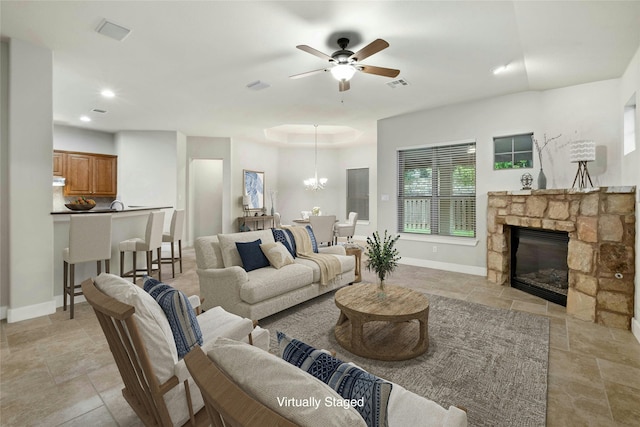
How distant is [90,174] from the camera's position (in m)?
7.11

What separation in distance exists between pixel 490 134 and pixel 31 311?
6504mm

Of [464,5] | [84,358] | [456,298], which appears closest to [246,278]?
[84,358]

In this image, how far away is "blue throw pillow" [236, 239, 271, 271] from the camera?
132 inches

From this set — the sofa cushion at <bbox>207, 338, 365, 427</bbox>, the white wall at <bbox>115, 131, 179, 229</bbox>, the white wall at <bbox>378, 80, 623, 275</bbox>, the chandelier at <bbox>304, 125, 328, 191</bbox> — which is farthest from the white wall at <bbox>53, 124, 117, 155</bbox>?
the sofa cushion at <bbox>207, 338, 365, 427</bbox>

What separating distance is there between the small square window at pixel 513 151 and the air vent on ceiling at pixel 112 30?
5.14 m

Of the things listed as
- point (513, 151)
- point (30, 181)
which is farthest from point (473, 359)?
point (30, 181)

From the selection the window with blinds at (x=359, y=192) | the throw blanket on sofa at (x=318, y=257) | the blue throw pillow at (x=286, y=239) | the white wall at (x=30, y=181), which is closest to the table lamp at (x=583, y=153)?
the throw blanket on sofa at (x=318, y=257)

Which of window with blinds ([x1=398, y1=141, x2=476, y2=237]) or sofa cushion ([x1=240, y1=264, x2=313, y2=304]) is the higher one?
window with blinds ([x1=398, y1=141, x2=476, y2=237])

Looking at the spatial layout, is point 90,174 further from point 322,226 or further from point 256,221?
point 322,226

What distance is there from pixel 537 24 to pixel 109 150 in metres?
8.56

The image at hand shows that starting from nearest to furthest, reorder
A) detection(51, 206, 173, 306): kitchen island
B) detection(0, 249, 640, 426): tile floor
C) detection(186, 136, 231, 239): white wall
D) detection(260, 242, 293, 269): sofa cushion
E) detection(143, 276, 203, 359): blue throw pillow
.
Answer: detection(143, 276, 203, 359): blue throw pillow, detection(0, 249, 640, 426): tile floor, detection(260, 242, 293, 269): sofa cushion, detection(51, 206, 173, 306): kitchen island, detection(186, 136, 231, 239): white wall

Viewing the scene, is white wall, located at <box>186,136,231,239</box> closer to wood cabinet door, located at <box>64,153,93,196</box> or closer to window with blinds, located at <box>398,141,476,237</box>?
wood cabinet door, located at <box>64,153,93,196</box>

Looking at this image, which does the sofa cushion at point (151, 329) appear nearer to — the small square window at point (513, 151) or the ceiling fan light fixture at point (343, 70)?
the ceiling fan light fixture at point (343, 70)

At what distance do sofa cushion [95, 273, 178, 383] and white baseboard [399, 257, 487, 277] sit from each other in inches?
193
